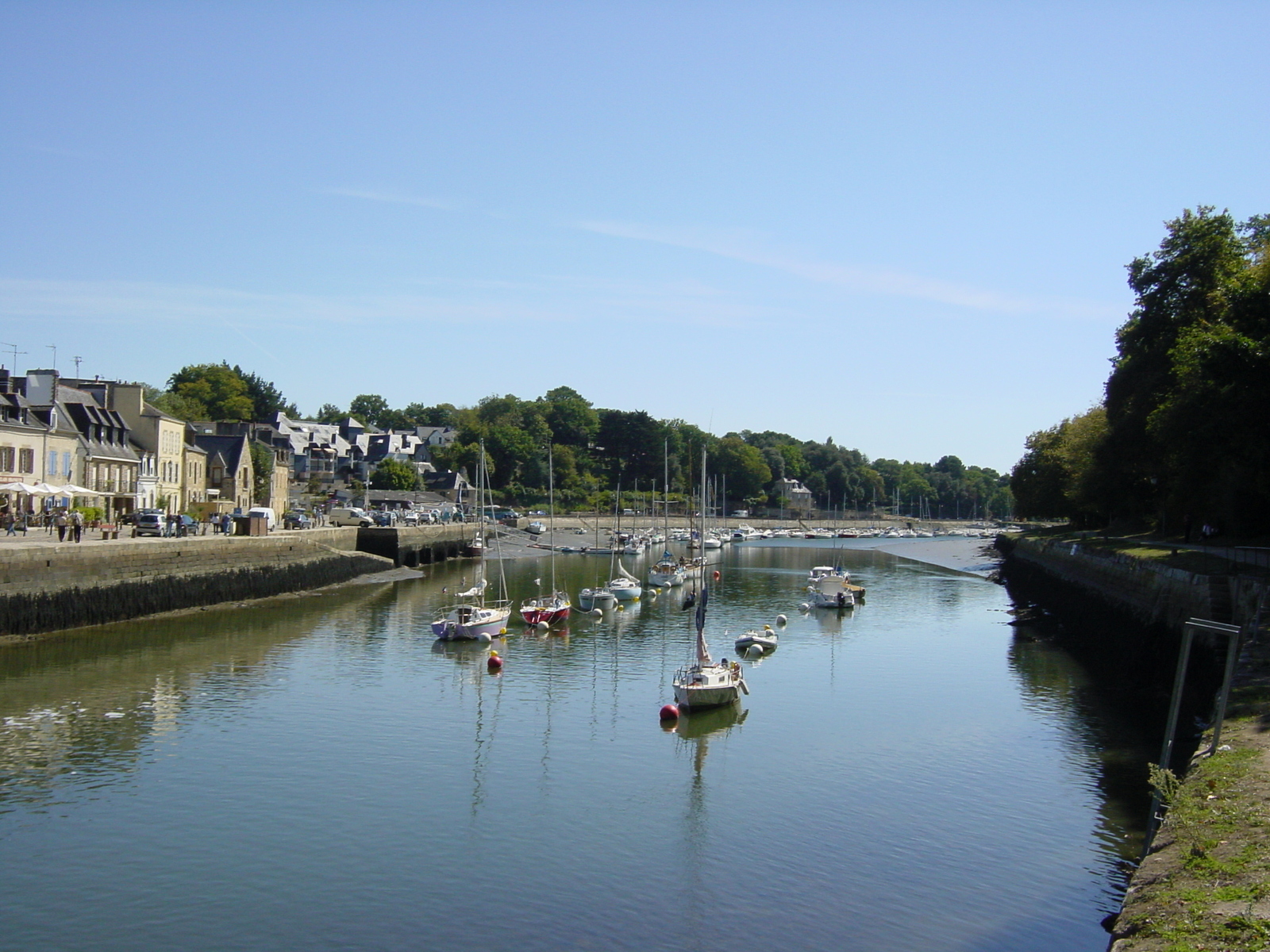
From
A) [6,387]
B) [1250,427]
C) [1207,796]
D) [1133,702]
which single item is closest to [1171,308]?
[1250,427]

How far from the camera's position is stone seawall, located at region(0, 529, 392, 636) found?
37062 mm

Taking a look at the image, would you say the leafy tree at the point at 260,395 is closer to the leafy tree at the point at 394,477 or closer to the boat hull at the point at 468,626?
the leafy tree at the point at 394,477

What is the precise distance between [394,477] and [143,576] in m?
89.3

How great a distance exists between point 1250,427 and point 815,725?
16.0 metres

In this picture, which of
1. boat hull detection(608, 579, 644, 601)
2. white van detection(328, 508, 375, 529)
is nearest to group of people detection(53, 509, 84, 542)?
boat hull detection(608, 579, 644, 601)

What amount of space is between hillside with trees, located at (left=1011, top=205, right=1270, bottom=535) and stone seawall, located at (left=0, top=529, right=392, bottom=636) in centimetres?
3865

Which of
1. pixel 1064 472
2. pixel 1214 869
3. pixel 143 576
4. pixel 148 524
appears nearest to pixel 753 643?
pixel 143 576

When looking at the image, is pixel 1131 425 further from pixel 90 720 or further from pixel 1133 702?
pixel 90 720

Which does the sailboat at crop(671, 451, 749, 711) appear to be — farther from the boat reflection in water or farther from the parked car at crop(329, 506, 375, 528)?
the parked car at crop(329, 506, 375, 528)

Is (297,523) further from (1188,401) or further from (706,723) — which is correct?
Result: (1188,401)

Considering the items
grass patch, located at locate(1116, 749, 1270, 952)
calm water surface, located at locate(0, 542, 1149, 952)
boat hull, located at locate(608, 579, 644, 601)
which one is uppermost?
grass patch, located at locate(1116, 749, 1270, 952)

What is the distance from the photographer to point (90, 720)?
27.8 m

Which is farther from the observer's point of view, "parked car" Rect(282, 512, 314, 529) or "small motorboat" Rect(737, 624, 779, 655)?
"parked car" Rect(282, 512, 314, 529)

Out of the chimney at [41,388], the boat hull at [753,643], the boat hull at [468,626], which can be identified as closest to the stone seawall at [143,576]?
the boat hull at [468,626]
